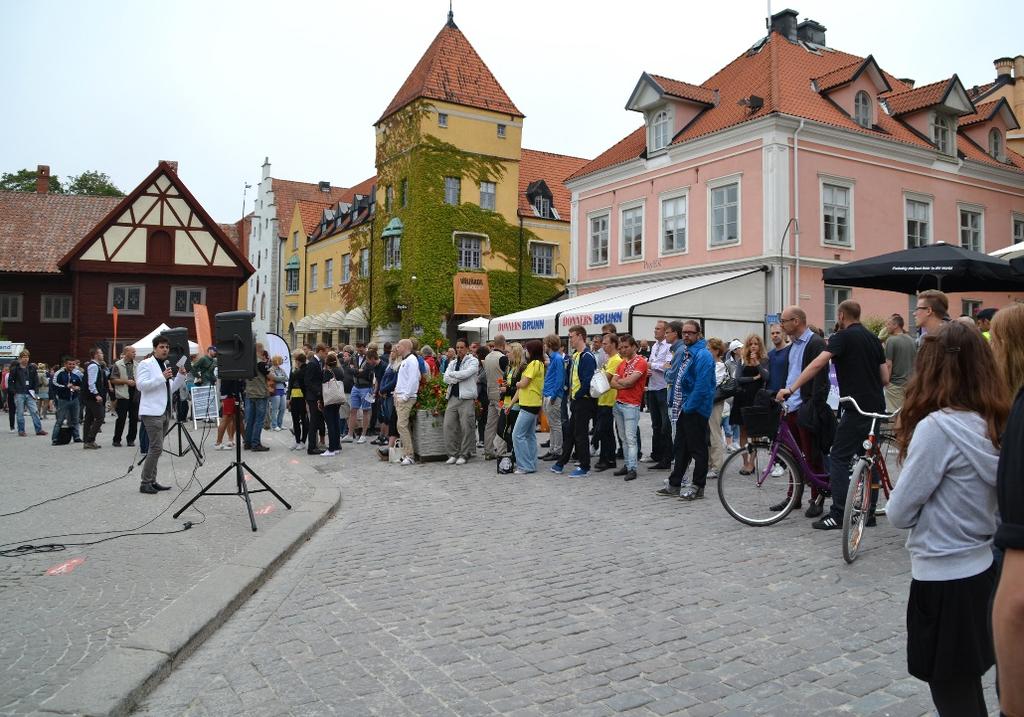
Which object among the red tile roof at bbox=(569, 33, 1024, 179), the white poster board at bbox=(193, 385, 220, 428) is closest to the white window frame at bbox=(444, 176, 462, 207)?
the red tile roof at bbox=(569, 33, 1024, 179)

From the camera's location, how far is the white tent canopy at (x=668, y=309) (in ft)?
68.6

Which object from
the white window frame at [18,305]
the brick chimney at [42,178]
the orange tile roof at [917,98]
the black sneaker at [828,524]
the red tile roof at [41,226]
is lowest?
the black sneaker at [828,524]

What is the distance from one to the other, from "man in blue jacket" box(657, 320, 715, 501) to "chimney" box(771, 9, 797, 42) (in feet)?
83.0

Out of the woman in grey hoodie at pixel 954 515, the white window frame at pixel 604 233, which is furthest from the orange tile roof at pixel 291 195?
the woman in grey hoodie at pixel 954 515

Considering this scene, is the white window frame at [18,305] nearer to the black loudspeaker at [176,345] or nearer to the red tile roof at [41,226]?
the red tile roof at [41,226]

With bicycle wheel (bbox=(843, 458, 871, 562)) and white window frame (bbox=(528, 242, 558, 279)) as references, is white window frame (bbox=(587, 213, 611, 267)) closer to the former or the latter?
white window frame (bbox=(528, 242, 558, 279))

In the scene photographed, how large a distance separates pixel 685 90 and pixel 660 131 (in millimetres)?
1538

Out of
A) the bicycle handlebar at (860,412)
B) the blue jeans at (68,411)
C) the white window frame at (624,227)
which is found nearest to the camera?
the bicycle handlebar at (860,412)

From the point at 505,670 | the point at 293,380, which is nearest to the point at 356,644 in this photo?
the point at 505,670

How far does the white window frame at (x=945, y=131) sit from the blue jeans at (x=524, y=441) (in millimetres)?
22162

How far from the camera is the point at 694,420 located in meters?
8.90

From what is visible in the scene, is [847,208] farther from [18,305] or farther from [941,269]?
[18,305]

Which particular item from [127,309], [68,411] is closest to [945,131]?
[68,411]

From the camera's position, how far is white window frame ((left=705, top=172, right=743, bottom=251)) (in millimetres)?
24487
